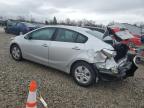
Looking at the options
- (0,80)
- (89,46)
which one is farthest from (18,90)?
(89,46)

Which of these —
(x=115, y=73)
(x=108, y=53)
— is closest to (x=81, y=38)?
(x=108, y=53)

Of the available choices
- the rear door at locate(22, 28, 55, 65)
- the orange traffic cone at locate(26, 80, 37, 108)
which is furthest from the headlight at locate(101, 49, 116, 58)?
the orange traffic cone at locate(26, 80, 37, 108)

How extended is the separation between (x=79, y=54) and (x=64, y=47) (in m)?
A: 0.57

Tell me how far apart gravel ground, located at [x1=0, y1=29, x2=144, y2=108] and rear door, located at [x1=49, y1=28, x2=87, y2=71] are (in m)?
0.46

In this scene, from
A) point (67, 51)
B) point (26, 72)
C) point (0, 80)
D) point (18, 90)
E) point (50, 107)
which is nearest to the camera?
point (50, 107)

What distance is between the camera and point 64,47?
560 centimetres

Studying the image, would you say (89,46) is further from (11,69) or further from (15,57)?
(15,57)

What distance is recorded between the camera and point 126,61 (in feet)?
18.3

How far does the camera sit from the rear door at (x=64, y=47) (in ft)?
17.6

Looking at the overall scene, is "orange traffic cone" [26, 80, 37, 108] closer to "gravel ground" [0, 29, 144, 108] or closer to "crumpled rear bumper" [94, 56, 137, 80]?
"gravel ground" [0, 29, 144, 108]

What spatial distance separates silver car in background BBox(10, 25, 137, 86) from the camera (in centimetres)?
495

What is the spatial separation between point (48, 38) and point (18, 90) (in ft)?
6.90

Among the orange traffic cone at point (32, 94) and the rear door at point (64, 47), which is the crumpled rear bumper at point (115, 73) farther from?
the orange traffic cone at point (32, 94)

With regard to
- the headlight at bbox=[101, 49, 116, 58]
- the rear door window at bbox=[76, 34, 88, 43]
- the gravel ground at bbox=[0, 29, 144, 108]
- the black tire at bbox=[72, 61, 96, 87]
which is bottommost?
the gravel ground at bbox=[0, 29, 144, 108]
